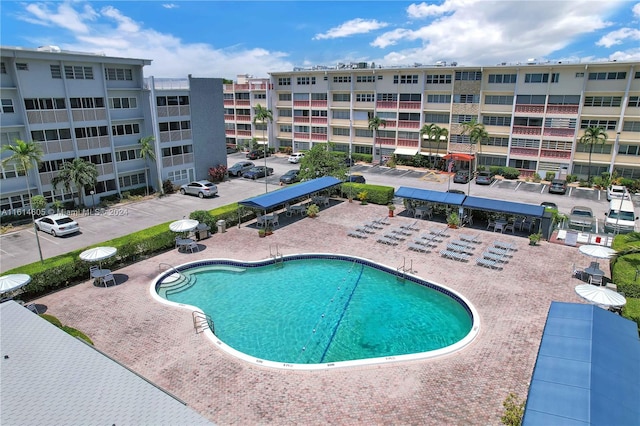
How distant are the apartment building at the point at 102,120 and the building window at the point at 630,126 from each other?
48193 millimetres

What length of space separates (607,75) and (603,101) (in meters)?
2.92

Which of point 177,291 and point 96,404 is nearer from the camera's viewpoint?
point 96,404

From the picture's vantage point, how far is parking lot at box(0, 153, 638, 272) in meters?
32.0

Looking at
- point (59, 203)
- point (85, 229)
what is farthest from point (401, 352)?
point (59, 203)

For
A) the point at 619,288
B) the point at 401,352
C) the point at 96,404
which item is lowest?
the point at 401,352

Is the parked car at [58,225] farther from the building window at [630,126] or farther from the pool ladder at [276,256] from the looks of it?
the building window at [630,126]

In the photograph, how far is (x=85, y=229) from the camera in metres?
35.5

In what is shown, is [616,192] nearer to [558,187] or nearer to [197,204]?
[558,187]

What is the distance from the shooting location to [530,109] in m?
52.2

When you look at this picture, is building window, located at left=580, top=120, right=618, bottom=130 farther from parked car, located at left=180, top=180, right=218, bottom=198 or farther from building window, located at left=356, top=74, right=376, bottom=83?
parked car, located at left=180, top=180, right=218, bottom=198

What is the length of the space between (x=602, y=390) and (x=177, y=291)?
839 inches

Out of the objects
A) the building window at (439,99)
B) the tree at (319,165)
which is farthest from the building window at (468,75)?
the tree at (319,165)

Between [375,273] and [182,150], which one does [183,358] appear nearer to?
[375,273]

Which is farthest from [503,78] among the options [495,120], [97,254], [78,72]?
[97,254]
